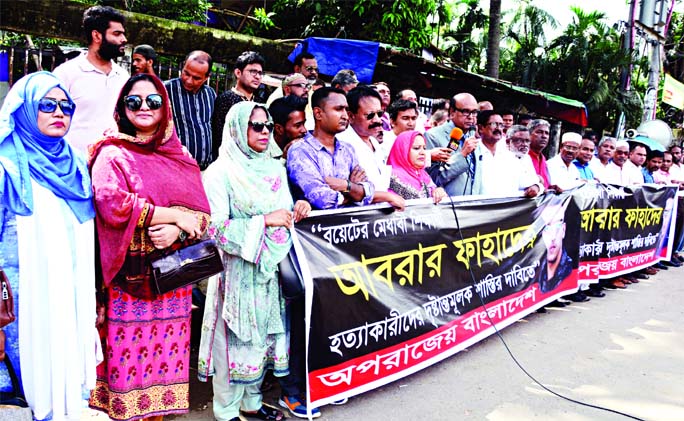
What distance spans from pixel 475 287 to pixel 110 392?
2712mm

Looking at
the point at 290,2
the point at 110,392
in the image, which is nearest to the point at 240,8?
the point at 290,2

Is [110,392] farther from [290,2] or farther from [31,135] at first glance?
[290,2]

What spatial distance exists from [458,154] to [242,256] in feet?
7.63

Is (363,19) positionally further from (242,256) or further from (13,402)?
(13,402)

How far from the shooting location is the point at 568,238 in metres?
5.40

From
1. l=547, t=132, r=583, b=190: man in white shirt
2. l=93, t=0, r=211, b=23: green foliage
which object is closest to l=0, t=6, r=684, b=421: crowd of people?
l=547, t=132, r=583, b=190: man in white shirt

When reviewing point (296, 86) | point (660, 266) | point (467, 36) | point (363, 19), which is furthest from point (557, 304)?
point (467, 36)

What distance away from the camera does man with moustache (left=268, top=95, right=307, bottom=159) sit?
11.2 feet

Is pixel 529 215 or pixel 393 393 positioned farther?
pixel 529 215

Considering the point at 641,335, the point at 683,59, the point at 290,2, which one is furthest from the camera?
the point at 683,59

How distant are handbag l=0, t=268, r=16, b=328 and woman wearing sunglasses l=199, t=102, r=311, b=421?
94 centimetres

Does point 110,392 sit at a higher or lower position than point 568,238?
lower

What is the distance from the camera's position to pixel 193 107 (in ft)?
12.8

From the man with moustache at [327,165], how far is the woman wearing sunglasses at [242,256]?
0.85 ft
